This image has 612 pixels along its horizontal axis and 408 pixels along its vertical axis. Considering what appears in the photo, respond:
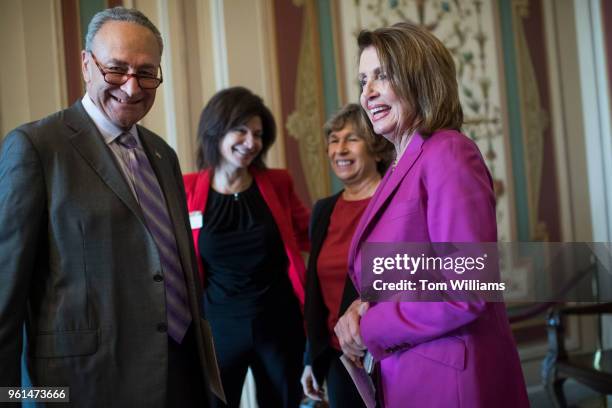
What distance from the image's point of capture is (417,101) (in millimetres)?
1310

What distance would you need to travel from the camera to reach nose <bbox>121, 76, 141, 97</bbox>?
4.41ft

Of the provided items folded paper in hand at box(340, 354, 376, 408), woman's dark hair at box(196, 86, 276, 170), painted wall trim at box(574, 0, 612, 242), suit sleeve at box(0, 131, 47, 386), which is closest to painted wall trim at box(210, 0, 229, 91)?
woman's dark hair at box(196, 86, 276, 170)

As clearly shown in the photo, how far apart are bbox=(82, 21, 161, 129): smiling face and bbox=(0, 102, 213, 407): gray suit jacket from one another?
0.07 meters

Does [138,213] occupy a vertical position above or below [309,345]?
above

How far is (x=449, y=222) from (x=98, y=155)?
0.82m

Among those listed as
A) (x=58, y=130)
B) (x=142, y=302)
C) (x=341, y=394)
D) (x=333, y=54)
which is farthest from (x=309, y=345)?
(x=333, y=54)

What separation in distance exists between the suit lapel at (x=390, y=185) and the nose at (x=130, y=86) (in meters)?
0.64

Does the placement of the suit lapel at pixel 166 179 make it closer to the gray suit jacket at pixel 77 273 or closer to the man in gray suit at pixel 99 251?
the man in gray suit at pixel 99 251

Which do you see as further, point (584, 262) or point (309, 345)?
point (309, 345)

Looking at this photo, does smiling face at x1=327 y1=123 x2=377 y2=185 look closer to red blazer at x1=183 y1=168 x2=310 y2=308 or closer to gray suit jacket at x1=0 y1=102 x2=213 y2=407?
red blazer at x1=183 y1=168 x2=310 y2=308

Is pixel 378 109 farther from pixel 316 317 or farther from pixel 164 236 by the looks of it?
pixel 316 317

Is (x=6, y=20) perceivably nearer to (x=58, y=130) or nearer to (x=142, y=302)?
(x=58, y=130)

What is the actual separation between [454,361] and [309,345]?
0.90 m

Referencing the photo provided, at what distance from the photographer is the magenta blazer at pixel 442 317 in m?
1.10
